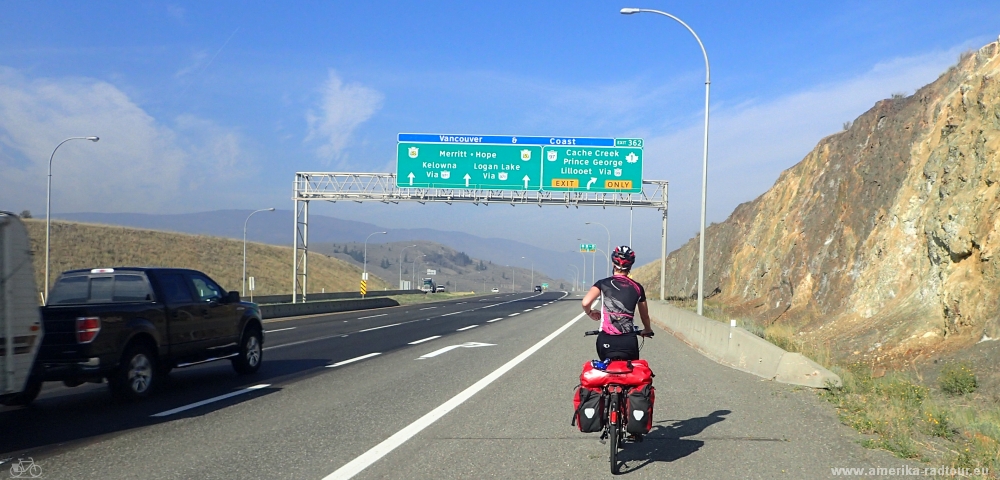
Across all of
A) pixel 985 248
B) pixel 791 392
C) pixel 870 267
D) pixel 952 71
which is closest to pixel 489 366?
pixel 791 392

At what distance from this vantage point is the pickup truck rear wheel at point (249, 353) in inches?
530

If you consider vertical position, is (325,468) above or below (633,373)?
below

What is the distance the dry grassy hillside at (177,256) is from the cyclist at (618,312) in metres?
69.5

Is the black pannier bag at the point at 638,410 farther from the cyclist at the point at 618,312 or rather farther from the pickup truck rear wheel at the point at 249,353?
the pickup truck rear wheel at the point at 249,353

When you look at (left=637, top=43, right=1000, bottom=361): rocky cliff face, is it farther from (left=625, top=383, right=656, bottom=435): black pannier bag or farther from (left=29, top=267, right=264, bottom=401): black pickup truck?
(left=29, top=267, right=264, bottom=401): black pickup truck

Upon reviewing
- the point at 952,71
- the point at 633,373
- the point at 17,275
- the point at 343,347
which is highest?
the point at 952,71

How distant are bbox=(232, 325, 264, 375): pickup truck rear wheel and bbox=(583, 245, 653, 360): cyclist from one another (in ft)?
26.6

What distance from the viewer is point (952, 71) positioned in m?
27.9

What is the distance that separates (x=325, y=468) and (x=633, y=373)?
8.87ft

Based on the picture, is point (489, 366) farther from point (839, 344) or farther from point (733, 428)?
point (839, 344)

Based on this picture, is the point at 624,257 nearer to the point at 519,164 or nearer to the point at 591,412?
the point at 591,412

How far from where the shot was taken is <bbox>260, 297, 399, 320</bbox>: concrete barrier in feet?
114

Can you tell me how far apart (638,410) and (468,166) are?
31680 millimetres

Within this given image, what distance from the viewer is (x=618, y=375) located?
6.87 meters
